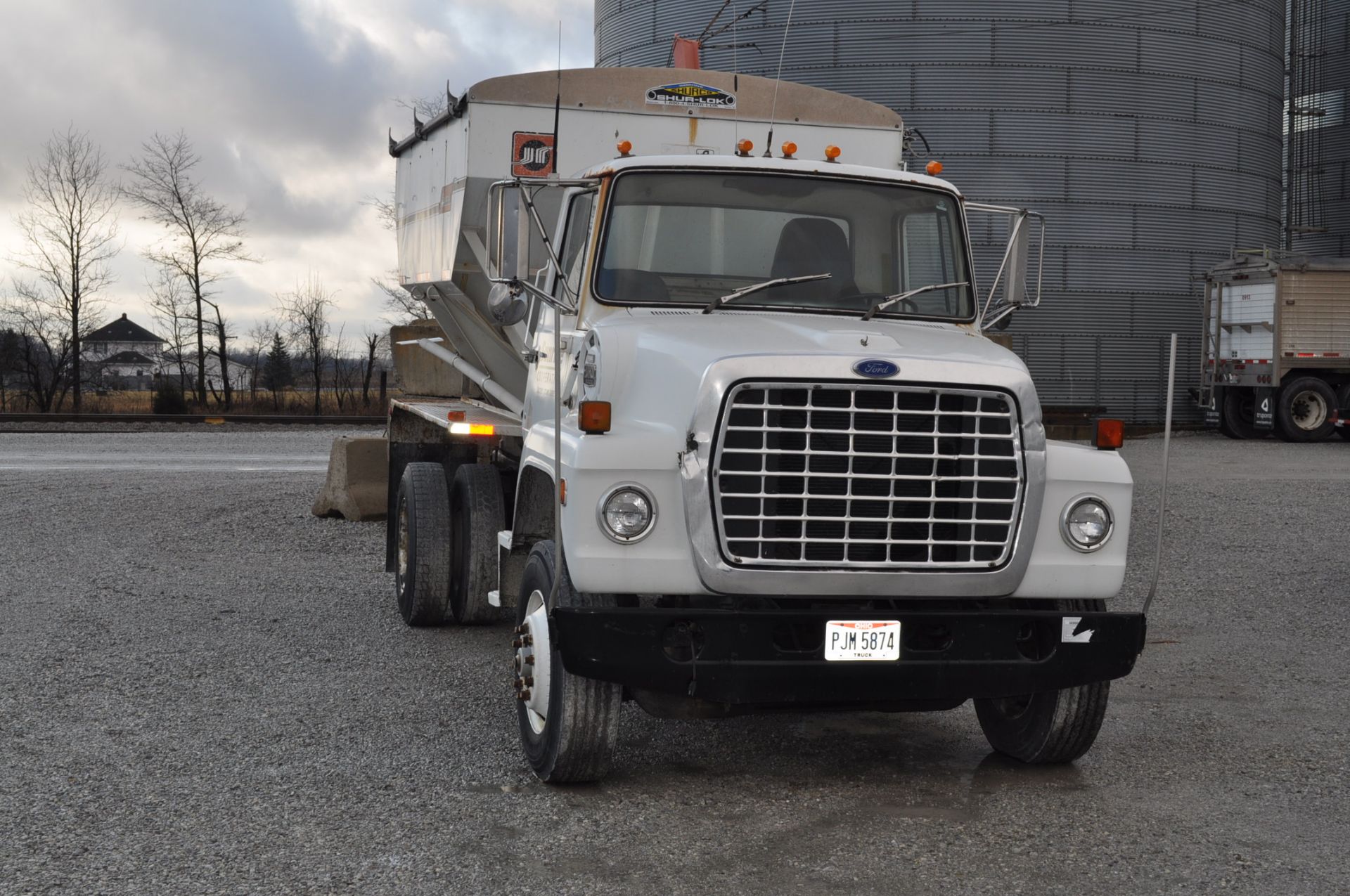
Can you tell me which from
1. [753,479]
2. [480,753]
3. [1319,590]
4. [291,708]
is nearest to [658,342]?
[753,479]

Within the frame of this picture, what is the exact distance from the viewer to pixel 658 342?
18.0 feet

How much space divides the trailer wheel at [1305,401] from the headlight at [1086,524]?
74.4 feet

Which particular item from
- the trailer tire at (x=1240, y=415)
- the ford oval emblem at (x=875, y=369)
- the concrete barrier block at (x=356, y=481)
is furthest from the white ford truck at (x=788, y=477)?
the trailer tire at (x=1240, y=415)

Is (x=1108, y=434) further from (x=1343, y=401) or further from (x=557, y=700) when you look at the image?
(x=1343, y=401)

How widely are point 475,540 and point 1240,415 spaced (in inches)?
893

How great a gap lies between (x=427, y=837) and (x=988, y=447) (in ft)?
7.88

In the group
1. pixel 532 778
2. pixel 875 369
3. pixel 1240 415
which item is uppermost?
→ pixel 875 369

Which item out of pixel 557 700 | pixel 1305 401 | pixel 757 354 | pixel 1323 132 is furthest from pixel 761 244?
pixel 1323 132

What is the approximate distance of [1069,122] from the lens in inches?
1104

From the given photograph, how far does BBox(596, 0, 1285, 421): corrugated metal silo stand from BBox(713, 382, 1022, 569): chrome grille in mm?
22951

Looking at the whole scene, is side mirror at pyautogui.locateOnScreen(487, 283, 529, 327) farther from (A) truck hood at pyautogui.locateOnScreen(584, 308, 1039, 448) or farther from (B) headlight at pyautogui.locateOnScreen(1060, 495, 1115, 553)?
(B) headlight at pyautogui.locateOnScreen(1060, 495, 1115, 553)

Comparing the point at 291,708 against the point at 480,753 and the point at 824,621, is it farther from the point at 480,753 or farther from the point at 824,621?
the point at 824,621

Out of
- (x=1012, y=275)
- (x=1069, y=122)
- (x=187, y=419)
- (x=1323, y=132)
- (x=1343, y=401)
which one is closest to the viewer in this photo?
(x=1012, y=275)

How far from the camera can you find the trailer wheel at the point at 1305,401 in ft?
84.9
